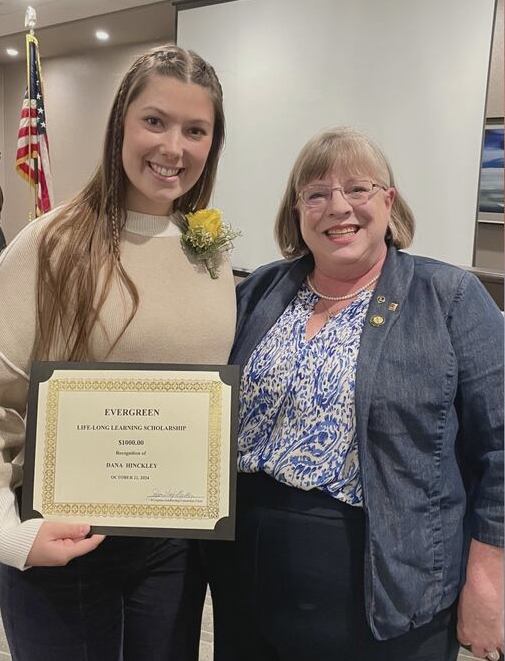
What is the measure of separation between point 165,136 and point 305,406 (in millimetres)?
601

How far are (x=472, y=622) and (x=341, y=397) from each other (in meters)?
0.49

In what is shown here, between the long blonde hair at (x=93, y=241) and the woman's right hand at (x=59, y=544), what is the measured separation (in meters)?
0.31

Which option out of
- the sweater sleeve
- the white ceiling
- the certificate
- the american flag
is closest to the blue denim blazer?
the certificate

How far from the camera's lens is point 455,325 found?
3.95 ft

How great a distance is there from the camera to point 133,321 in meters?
1.21

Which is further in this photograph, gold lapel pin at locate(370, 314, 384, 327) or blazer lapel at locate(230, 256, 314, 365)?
blazer lapel at locate(230, 256, 314, 365)

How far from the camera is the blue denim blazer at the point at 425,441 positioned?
1.17m

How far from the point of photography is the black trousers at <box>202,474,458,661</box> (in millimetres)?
1211

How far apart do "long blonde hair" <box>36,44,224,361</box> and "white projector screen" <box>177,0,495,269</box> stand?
9.09ft

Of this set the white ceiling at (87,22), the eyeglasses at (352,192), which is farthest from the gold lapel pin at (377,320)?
the white ceiling at (87,22)

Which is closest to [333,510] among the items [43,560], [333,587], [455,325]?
[333,587]

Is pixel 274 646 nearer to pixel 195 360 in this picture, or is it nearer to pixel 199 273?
pixel 195 360
